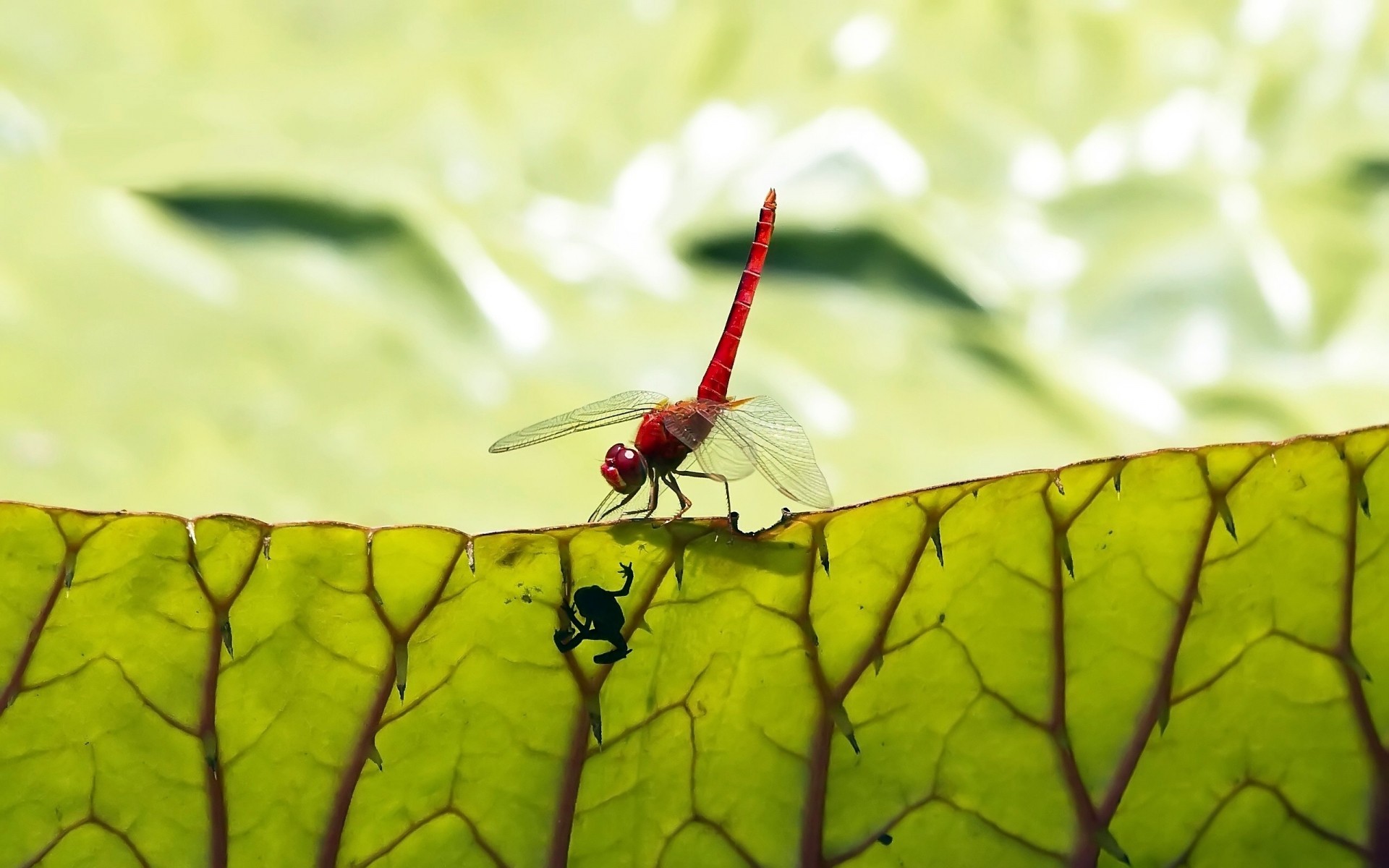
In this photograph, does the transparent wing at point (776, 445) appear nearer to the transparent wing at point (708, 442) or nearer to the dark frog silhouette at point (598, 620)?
the transparent wing at point (708, 442)

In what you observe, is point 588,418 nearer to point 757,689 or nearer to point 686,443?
point 686,443

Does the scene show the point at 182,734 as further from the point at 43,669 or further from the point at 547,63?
the point at 547,63

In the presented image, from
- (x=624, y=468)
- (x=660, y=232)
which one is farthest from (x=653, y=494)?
(x=660, y=232)

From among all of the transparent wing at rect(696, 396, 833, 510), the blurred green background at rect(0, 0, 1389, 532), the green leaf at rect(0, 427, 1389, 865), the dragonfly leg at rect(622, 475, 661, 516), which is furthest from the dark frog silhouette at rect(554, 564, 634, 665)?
the blurred green background at rect(0, 0, 1389, 532)

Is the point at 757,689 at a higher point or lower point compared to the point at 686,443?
lower

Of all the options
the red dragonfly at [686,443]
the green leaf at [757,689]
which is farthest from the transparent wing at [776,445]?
the green leaf at [757,689]

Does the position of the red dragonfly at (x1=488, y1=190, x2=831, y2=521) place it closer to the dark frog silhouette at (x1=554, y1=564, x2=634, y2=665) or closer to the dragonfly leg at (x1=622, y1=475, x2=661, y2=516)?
the dragonfly leg at (x1=622, y1=475, x2=661, y2=516)
